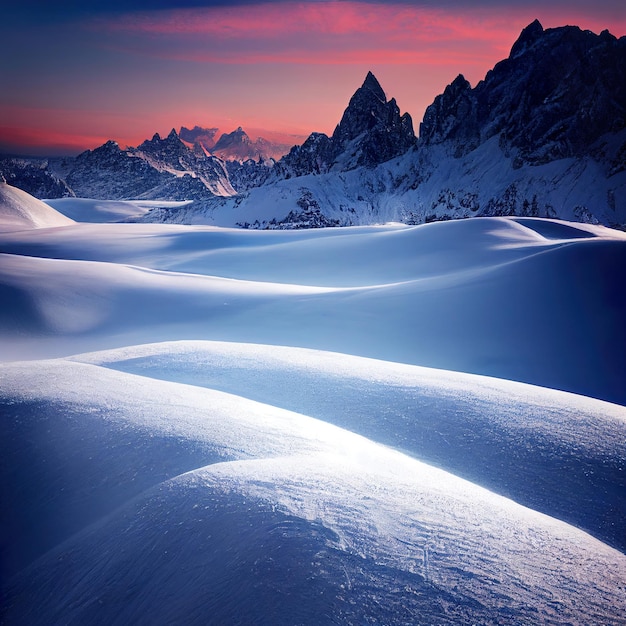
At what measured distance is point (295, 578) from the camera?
65.9 inches

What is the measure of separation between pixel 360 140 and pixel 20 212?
9816cm

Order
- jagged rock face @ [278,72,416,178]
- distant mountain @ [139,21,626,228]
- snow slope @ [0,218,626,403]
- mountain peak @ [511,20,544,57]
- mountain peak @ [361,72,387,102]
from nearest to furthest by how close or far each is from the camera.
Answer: snow slope @ [0,218,626,403], distant mountain @ [139,21,626,228], mountain peak @ [511,20,544,57], jagged rock face @ [278,72,416,178], mountain peak @ [361,72,387,102]

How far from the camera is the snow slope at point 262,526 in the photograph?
1633mm

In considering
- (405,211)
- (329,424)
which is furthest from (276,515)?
(405,211)

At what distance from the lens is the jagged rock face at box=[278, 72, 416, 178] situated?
113 meters

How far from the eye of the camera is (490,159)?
302 feet

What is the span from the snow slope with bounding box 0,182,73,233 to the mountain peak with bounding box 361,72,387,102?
4475 inches

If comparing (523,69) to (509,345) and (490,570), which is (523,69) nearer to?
(509,345)

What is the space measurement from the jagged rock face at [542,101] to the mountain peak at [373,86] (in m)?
32.5

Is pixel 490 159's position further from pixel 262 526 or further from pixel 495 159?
pixel 262 526

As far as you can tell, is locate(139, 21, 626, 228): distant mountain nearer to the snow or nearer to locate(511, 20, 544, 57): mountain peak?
locate(511, 20, 544, 57): mountain peak

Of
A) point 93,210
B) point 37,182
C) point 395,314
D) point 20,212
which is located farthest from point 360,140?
point 395,314

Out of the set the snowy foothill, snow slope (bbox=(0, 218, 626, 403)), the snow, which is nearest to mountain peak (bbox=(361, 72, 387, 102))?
the snow

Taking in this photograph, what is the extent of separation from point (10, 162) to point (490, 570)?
663 feet
